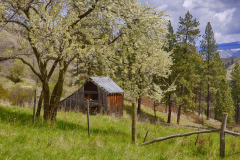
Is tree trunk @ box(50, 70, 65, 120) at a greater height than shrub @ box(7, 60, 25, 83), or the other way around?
shrub @ box(7, 60, 25, 83)

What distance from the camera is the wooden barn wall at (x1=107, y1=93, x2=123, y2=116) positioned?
2697cm

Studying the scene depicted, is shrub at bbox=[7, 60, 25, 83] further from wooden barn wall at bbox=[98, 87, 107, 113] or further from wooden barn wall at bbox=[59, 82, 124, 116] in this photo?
wooden barn wall at bbox=[98, 87, 107, 113]

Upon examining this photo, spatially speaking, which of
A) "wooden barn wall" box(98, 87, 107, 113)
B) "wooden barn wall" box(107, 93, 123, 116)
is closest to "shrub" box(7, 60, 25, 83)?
"wooden barn wall" box(98, 87, 107, 113)

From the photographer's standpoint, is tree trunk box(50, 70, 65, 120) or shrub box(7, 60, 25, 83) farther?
shrub box(7, 60, 25, 83)

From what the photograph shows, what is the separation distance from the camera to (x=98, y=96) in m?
26.6

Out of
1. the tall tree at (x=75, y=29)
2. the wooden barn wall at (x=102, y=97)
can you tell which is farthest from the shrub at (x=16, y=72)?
the tall tree at (x=75, y=29)

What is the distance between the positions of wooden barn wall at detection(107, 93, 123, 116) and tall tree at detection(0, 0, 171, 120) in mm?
16098

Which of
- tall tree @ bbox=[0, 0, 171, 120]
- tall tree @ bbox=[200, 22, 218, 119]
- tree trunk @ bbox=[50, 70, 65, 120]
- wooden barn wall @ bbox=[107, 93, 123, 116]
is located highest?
tall tree @ bbox=[200, 22, 218, 119]

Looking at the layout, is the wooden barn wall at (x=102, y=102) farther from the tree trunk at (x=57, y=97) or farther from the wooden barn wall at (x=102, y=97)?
the tree trunk at (x=57, y=97)

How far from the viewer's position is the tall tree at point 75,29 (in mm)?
8625

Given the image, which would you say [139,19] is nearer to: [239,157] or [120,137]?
[120,137]

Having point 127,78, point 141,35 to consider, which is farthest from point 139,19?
point 127,78

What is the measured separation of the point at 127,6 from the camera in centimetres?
1010

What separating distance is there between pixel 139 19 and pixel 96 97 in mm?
18904
